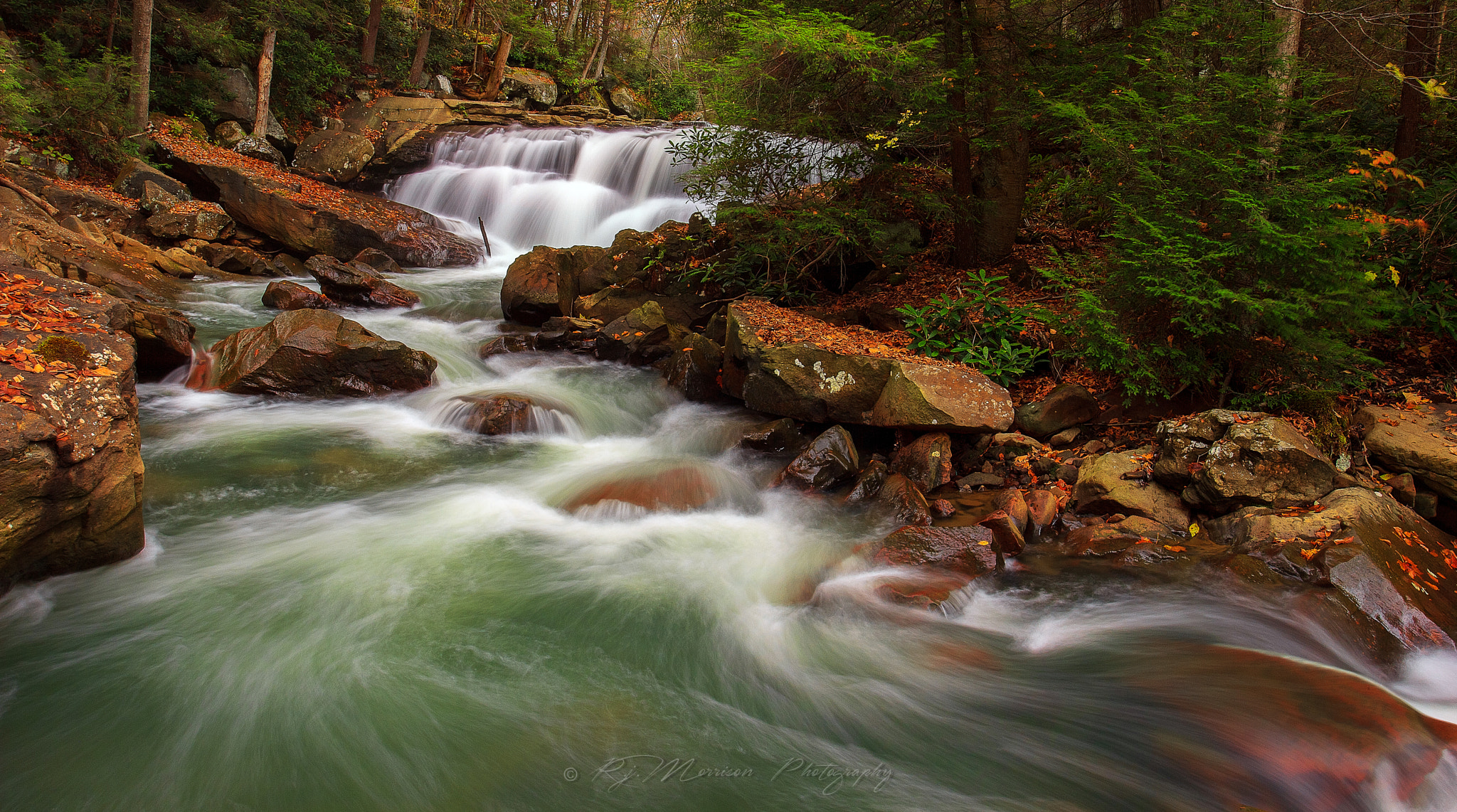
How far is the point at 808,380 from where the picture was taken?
7.43m

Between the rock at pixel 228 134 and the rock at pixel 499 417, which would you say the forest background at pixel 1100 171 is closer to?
the rock at pixel 228 134

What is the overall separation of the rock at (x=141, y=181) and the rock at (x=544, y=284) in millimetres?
6834

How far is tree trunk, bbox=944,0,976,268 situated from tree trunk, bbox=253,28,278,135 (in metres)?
15.9

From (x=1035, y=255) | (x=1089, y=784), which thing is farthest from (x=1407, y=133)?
(x=1089, y=784)

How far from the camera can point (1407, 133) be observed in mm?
7410

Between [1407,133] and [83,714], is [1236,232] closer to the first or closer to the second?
[1407,133]

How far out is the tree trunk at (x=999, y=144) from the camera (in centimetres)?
802

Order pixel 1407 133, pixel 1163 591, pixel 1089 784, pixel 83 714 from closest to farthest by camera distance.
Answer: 1. pixel 1089 784
2. pixel 83 714
3. pixel 1163 591
4. pixel 1407 133

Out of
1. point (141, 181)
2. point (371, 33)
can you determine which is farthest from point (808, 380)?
point (371, 33)

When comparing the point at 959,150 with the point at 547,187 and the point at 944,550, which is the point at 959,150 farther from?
the point at 547,187

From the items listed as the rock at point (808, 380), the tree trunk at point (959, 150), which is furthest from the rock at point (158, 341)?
the tree trunk at point (959, 150)

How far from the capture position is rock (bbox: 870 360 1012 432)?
663 centimetres

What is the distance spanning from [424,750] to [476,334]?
826 cm

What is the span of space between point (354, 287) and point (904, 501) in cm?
953
